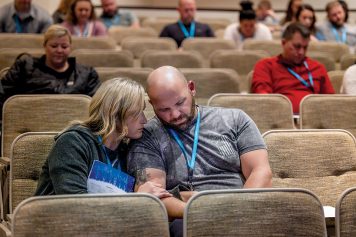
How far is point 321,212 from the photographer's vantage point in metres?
2.92

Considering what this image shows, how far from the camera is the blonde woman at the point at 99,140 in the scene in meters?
3.13

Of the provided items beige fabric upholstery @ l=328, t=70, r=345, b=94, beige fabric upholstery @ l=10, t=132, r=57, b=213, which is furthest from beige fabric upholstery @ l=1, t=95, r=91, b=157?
beige fabric upholstery @ l=328, t=70, r=345, b=94

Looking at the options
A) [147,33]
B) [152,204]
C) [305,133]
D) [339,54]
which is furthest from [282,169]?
[147,33]

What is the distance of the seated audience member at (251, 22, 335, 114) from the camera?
568 cm

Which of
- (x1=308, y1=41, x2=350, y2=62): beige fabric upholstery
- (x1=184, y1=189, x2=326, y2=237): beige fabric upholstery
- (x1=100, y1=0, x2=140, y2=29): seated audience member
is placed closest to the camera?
(x1=184, y1=189, x2=326, y2=237): beige fabric upholstery

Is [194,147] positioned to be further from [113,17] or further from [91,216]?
[113,17]

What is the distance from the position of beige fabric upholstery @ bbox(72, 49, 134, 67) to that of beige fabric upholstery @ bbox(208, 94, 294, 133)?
1.65 metres

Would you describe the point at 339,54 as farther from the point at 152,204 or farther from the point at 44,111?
the point at 152,204

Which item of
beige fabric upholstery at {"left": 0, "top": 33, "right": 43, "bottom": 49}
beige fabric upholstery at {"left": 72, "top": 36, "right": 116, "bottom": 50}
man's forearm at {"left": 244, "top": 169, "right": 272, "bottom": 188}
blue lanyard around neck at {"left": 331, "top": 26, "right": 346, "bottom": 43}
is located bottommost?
blue lanyard around neck at {"left": 331, "top": 26, "right": 346, "bottom": 43}

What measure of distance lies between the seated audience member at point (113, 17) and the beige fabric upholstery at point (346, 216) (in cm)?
683

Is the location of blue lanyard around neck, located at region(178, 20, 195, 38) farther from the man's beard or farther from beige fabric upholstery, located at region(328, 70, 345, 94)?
the man's beard

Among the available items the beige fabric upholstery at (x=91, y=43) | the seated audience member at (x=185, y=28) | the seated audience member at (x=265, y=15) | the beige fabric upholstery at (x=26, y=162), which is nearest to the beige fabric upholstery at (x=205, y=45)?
the beige fabric upholstery at (x=91, y=43)

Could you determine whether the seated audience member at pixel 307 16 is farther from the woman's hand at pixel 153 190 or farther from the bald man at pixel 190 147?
the woman's hand at pixel 153 190

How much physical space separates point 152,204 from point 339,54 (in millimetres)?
→ 5312
